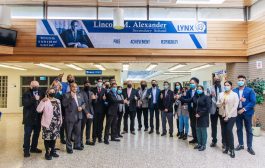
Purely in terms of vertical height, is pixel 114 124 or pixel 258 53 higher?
pixel 258 53

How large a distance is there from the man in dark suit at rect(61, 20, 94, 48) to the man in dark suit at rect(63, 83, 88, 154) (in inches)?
114

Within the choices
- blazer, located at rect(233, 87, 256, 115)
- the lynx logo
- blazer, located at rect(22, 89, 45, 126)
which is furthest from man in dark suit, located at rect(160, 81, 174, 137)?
blazer, located at rect(22, 89, 45, 126)

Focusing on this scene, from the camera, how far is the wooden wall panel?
6629 millimetres

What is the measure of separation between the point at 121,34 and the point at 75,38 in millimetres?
1532

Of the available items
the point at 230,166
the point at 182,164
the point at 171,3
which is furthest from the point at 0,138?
the point at 171,3

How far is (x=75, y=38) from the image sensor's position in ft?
23.8

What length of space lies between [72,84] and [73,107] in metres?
0.50

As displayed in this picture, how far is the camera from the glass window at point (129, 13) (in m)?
7.65

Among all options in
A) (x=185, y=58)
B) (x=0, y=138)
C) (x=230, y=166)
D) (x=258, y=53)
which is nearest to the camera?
(x=230, y=166)

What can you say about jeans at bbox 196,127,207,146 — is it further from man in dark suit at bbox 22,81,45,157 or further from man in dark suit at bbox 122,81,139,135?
man in dark suit at bbox 22,81,45,157

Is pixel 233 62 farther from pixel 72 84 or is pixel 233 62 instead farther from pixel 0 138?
pixel 0 138

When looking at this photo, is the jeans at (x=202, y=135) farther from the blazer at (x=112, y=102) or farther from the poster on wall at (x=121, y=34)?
the poster on wall at (x=121, y=34)

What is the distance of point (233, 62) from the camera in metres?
7.77

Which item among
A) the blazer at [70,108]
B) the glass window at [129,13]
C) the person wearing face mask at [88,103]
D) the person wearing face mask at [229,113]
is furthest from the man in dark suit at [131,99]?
the person wearing face mask at [229,113]
